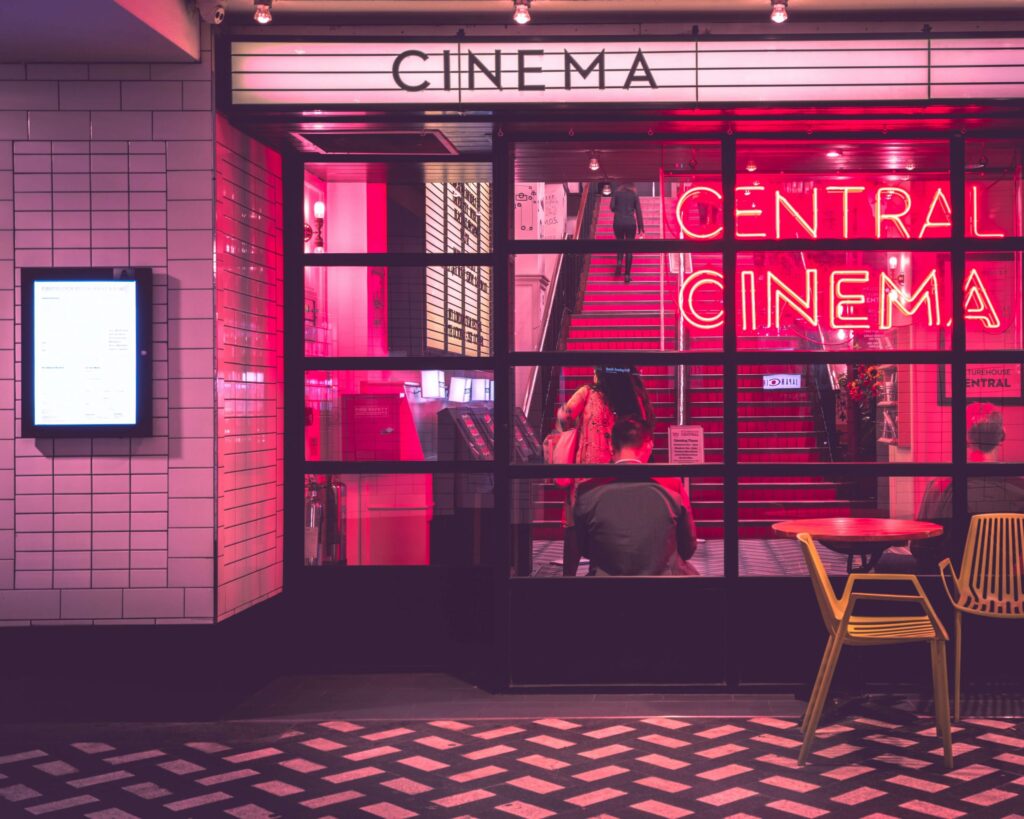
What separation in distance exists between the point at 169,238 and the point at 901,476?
4.36 meters

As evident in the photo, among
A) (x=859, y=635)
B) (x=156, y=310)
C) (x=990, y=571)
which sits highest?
(x=156, y=310)

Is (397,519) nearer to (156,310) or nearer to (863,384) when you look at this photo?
(156,310)

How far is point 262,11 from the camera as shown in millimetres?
5434

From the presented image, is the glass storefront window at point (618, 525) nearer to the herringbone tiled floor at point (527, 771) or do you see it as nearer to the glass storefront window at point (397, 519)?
the glass storefront window at point (397, 519)

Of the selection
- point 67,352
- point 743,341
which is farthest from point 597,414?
point 67,352

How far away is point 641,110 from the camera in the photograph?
586cm

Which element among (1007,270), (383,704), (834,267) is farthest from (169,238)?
(1007,270)

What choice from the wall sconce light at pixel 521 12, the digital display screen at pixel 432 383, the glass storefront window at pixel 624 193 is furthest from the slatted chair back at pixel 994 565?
the wall sconce light at pixel 521 12

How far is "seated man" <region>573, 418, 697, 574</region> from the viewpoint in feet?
20.4

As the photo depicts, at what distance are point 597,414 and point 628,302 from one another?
866 mm

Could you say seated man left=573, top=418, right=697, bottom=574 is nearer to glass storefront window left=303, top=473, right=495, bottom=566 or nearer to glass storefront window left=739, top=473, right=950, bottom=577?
glass storefront window left=739, top=473, right=950, bottom=577

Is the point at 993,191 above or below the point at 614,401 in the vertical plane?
above

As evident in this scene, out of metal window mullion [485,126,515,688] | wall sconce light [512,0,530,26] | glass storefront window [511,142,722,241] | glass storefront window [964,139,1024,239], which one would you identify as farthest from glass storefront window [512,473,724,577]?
wall sconce light [512,0,530,26]

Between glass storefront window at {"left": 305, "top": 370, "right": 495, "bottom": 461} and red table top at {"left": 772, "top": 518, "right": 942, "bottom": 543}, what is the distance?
190 centimetres
